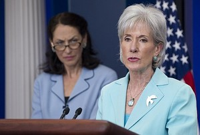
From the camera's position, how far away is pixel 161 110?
340cm

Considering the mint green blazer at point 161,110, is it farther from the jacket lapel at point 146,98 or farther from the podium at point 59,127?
the podium at point 59,127

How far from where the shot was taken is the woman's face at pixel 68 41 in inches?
208

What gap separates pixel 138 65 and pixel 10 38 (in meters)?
2.60

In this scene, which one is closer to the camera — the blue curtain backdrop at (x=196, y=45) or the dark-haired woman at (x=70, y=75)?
the dark-haired woman at (x=70, y=75)

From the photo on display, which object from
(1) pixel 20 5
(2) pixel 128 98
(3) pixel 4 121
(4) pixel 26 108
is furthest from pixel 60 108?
(3) pixel 4 121

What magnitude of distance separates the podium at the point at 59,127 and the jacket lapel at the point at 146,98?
1.02 m

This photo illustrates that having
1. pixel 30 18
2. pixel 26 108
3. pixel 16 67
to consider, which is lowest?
pixel 26 108

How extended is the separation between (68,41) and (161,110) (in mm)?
2045

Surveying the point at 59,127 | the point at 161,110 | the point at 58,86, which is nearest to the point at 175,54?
the point at 58,86

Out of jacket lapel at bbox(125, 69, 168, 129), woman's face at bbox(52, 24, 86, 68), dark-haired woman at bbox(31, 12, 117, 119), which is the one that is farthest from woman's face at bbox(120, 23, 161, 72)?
woman's face at bbox(52, 24, 86, 68)

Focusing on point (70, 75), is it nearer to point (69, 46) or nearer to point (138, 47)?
point (69, 46)

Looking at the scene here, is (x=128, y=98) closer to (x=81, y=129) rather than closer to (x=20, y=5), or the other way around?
(x=81, y=129)

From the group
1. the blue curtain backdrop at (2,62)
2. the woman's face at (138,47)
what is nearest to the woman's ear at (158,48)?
the woman's face at (138,47)

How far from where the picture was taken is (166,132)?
133 inches
